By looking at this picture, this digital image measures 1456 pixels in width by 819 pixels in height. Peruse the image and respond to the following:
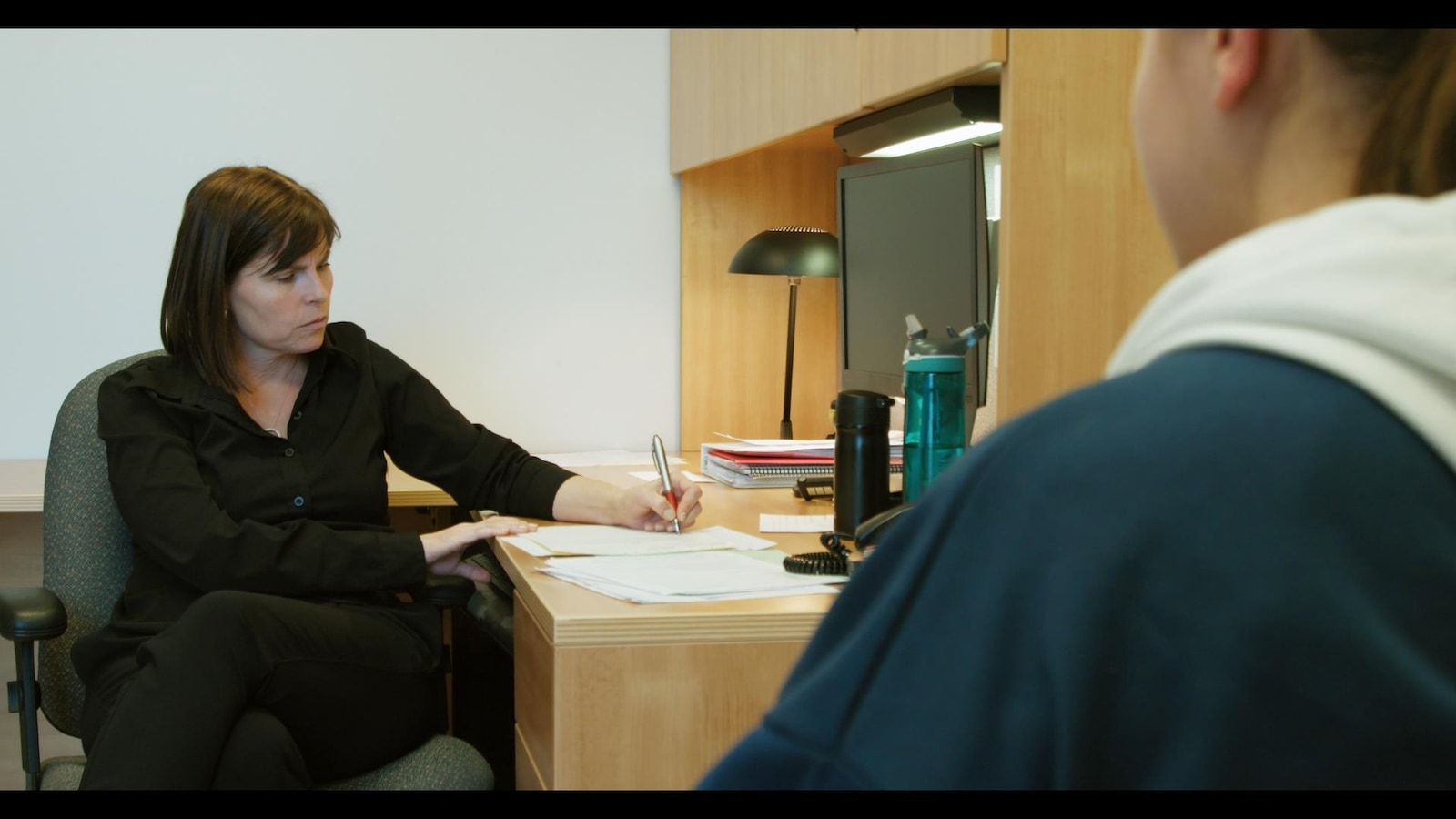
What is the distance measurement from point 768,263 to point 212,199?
1080 millimetres

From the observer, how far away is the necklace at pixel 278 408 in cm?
186

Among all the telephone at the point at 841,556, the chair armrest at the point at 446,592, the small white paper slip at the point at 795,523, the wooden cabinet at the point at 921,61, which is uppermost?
the wooden cabinet at the point at 921,61

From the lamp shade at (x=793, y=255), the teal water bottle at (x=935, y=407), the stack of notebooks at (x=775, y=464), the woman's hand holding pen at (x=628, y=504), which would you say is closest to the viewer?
the teal water bottle at (x=935, y=407)

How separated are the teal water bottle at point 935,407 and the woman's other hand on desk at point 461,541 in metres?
0.54

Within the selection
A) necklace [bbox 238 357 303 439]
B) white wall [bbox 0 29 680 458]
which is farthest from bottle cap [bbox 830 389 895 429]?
white wall [bbox 0 29 680 458]

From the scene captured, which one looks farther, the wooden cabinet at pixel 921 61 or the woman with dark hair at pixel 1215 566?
the wooden cabinet at pixel 921 61

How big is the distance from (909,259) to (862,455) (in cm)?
52

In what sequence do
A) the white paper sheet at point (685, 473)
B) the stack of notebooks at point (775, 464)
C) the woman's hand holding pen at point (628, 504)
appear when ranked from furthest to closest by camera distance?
the white paper sheet at point (685, 473), the stack of notebooks at point (775, 464), the woman's hand holding pen at point (628, 504)

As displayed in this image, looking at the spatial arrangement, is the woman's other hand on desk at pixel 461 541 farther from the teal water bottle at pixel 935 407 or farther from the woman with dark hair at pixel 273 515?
the teal water bottle at pixel 935 407

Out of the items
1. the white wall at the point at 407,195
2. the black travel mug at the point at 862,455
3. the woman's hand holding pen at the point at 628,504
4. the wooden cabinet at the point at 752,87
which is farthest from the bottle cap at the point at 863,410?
the white wall at the point at 407,195

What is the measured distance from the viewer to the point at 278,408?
6.23 feet

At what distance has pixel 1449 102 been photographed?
1.63 feet

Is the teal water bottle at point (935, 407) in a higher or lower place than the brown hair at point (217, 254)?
lower
